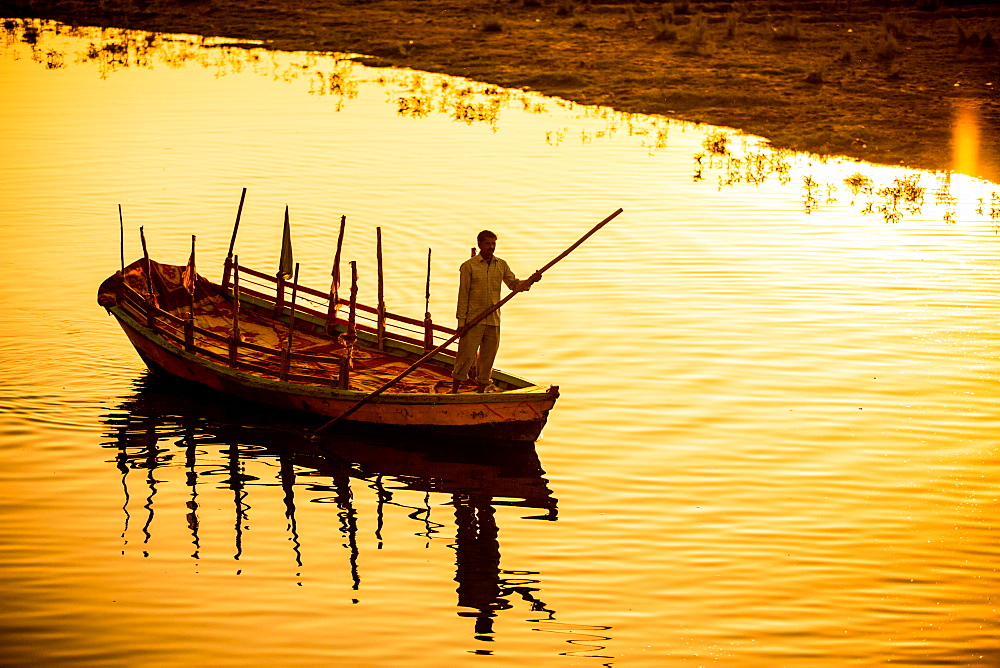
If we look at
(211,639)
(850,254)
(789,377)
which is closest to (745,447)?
(789,377)

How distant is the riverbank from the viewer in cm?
2583

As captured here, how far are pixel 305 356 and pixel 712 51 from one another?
2169 centimetres

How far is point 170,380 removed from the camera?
13367 millimetres

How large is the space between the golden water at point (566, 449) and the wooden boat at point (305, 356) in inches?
14.8

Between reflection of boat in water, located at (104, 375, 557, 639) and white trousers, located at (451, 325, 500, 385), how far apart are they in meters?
0.66

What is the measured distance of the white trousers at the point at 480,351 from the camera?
38.0 ft

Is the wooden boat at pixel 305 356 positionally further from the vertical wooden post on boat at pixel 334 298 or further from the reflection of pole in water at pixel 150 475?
the reflection of pole in water at pixel 150 475

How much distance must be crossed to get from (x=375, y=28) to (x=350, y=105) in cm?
973

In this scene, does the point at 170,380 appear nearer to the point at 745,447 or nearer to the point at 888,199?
the point at 745,447

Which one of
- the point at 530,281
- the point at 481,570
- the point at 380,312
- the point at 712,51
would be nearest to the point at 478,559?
the point at 481,570

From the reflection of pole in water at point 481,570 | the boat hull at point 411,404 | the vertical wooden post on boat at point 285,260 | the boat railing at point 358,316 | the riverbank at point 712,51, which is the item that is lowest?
the reflection of pole in water at point 481,570

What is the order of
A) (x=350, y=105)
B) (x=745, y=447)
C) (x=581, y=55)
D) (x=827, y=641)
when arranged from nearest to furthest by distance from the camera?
1. (x=827, y=641)
2. (x=745, y=447)
3. (x=350, y=105)
4. (x=581, y=55)

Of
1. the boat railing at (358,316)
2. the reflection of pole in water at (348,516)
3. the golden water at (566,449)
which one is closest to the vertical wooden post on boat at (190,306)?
the boat railing at (358,316)

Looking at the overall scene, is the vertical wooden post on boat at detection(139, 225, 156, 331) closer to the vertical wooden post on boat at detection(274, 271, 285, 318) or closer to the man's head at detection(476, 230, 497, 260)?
the vertical wooden post on boat at detection(274, 271, 285, 318)
